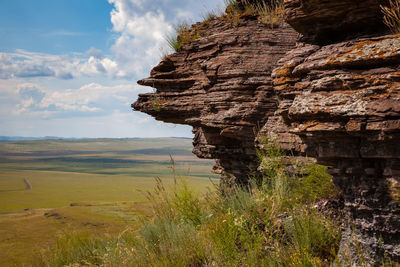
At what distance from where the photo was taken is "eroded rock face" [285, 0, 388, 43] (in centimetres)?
497

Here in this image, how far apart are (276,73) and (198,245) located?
3.90 meters

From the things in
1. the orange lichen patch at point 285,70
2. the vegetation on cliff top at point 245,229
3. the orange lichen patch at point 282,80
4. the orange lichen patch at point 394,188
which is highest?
the orange lichen patch at point 285,70

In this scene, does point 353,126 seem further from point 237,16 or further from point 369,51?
point 237,16

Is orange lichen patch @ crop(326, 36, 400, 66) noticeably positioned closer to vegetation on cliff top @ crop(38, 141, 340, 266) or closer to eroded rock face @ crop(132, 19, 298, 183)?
vegetation on cliff top @ crop(38, 141, 340, 266)

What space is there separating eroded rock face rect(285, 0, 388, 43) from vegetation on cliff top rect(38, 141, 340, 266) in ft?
9.20

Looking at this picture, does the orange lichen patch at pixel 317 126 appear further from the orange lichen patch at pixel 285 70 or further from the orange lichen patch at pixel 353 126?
the orange lichen patch at pixel 285 70

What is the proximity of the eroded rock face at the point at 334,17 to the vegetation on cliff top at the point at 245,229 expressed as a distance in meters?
2.80

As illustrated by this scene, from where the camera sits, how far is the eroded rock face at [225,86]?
374 inches

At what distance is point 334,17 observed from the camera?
5332 millimetres

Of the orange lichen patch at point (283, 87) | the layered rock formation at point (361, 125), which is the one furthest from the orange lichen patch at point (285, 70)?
the layered rock formation at point (361, 125)

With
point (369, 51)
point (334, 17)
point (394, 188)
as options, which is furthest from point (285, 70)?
point (394, 188)

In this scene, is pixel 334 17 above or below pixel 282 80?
above

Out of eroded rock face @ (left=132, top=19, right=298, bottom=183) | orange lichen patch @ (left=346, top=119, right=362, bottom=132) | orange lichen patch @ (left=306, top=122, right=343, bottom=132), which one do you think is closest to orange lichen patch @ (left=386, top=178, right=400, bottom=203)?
orange lichen patch @ (left=346, top=119, right=362, bottom=132)

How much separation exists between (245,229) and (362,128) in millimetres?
2827
